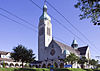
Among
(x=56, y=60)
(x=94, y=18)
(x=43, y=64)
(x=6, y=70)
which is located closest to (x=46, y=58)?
(x=43, y=64)

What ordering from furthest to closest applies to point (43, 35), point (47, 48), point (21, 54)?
point (43, 35)
point (47, 48)
point (21, 54)

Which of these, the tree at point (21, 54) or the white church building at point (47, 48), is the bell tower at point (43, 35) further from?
the tree at point (21, 54)

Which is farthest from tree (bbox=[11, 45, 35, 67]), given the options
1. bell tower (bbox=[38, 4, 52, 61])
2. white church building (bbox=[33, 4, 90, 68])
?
bell tower (bbox=[38, 4, 52, 61])

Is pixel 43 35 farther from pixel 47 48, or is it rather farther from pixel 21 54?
pixel 21 54

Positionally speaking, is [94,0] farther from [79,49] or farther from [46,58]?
[79,49]

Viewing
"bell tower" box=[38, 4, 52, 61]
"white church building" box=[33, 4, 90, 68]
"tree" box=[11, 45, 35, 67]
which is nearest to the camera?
"tree" box=[11, 45, 35, 67]

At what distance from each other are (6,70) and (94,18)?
662 inches

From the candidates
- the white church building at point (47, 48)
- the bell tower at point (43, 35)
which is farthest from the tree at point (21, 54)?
the bell tower at point (43, 35)

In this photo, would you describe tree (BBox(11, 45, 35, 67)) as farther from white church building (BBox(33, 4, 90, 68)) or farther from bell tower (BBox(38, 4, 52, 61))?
bell tower (BBox(38, 4, 52, 61))

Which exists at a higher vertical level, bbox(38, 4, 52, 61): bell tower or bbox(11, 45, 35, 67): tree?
bbox(38, 4, 52, 61): bell tower

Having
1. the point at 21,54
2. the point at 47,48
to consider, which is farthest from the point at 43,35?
the point at 21,54

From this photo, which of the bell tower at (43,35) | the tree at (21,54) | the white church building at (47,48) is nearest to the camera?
the tree at (21,54)

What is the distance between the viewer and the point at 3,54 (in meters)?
66.9

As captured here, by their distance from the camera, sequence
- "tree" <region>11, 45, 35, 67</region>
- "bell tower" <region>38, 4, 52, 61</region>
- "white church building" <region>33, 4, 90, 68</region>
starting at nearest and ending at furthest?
"tree" <region>11, 45, 35, 67</region> < "white church building" <region>33, 4, 90, 68</region> < "bell tower" <region>38, 4, 52, 61</region>
